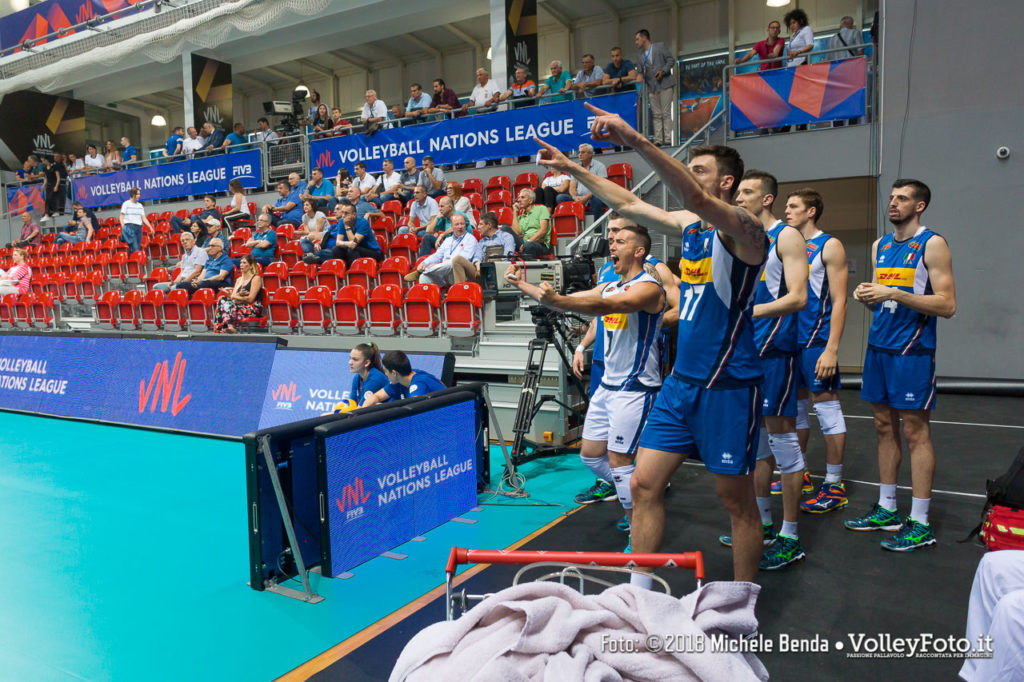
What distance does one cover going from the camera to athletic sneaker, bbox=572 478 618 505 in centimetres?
514

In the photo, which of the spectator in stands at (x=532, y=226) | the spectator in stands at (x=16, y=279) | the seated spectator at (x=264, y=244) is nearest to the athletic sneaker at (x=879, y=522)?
the spectator in stands at (x=532, y=226)

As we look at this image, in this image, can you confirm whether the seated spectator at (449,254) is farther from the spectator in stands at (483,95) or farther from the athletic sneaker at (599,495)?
the spectator in stands at (483,95)

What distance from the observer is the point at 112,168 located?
18.4 metres

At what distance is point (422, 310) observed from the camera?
26.2 feet

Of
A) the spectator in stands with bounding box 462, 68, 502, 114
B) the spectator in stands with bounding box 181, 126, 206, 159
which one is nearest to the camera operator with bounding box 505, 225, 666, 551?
the spectator in stands with bounding box 462, 68, 502, 114

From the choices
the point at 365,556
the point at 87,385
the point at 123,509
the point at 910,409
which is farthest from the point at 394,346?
the point at 910,409

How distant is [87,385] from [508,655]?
9.55m

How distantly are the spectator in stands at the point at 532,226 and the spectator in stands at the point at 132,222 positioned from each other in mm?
10347

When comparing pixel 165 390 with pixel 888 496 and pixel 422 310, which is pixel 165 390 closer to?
pixel 422 310

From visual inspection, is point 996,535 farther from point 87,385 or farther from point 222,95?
point 222,95

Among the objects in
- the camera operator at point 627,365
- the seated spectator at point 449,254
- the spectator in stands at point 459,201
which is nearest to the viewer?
the camera operator at point 627,365

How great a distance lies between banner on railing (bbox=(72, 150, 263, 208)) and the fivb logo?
12.9m

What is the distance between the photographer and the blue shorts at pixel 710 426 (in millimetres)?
2777

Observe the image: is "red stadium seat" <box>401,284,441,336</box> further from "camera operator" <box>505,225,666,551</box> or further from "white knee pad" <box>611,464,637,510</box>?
"white knee pad" <box>611,464,637,510</box>
